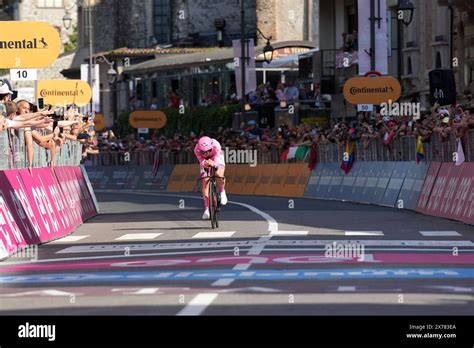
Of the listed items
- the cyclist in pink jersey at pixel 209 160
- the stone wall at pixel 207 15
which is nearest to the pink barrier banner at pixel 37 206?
the cyclist in pink jersey at pixel 209 160

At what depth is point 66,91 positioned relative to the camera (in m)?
42.3

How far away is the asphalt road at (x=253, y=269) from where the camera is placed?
1355cm

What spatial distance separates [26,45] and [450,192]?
27.4ft

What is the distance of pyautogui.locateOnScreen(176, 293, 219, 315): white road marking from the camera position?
1286cm

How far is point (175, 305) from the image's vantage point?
531 inches

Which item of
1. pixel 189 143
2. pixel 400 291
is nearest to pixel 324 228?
pixel 400 291

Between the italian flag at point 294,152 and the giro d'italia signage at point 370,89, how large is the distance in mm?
8429

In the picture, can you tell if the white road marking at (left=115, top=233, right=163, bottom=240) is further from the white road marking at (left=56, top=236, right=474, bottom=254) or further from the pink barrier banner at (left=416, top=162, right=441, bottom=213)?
the pink barrier banner at (left=416, top=162, right=441, bottom=213)

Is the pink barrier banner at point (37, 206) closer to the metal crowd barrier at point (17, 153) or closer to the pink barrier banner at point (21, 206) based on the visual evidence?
the pink barrier banner at point (21, 206)

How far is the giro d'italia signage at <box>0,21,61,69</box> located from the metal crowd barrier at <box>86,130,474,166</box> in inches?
305

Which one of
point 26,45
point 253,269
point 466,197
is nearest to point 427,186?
point 466,197

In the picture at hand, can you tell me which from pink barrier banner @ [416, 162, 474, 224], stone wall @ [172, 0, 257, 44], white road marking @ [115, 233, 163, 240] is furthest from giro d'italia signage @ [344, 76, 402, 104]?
stone wall @ [172, 0, 257, 44]

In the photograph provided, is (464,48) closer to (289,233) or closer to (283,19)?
(289,233)

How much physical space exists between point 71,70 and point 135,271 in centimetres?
10693
